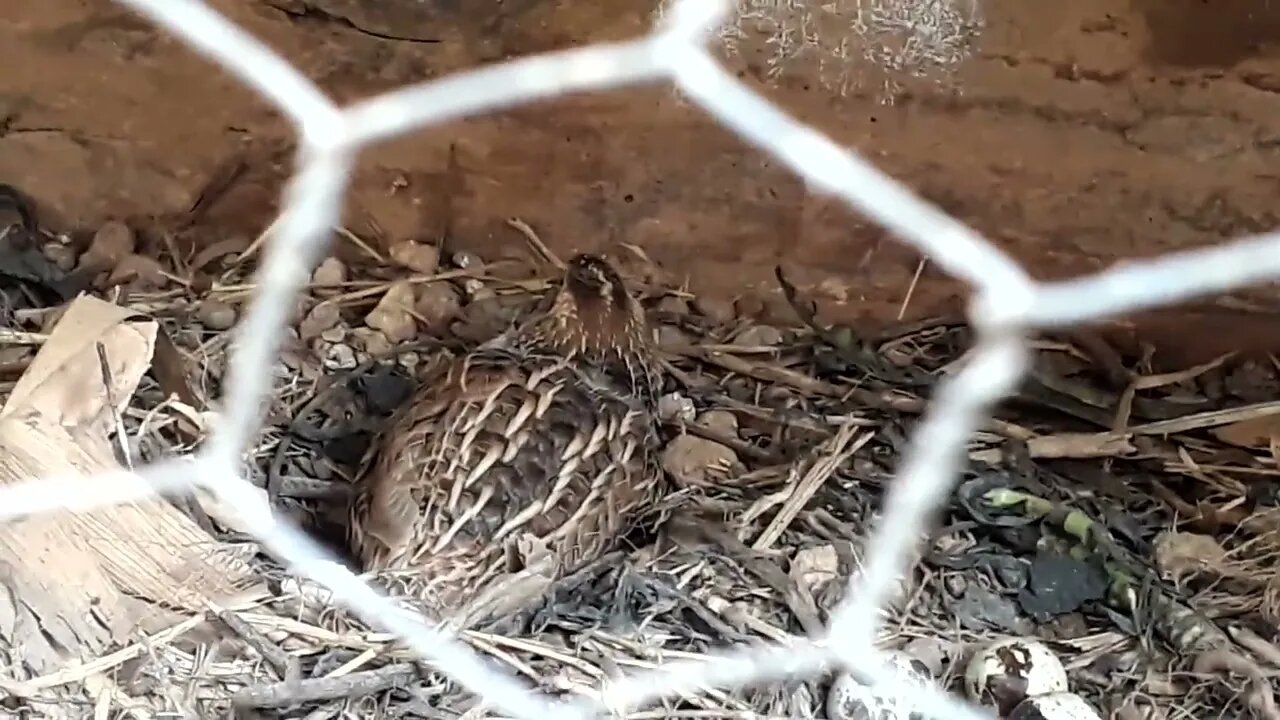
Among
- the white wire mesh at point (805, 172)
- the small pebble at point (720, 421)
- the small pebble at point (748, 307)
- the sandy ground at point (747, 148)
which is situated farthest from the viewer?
the small pebble at point (748, 307)

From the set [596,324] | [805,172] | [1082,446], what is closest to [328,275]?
[596,324]

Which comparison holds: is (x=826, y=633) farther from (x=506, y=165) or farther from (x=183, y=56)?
(x=183, y=56)

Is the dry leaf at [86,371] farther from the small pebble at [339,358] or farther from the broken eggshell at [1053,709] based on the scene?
the broken eggshell at [1053,709]

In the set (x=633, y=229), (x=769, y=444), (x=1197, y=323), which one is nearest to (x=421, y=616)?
(x=769, y=444)

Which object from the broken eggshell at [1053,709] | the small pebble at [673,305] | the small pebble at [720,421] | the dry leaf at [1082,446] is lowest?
the small pebble at [720,421]

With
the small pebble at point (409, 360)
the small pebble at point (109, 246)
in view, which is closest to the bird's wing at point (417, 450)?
the small pebble at point (409, 360)

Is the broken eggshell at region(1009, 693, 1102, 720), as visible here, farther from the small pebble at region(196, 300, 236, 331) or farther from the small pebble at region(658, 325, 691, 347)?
the small pebble at region(196, 300, 236, 331)

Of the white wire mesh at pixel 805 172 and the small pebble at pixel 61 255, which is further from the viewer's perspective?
the small pebble at pixel 61 255

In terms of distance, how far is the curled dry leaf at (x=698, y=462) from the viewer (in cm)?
128

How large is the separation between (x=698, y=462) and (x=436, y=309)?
289mm

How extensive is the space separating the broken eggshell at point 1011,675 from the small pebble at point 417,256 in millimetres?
629

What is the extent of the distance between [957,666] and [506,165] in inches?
23.6

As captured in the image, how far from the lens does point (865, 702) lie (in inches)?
39.4

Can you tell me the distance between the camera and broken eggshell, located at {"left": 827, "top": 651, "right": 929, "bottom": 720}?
3.27 ft
